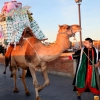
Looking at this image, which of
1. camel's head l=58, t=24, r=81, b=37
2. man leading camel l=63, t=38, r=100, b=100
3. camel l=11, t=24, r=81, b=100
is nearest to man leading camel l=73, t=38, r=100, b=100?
man leading camel l=63, t=38, r=100, b=100

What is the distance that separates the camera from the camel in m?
7.65

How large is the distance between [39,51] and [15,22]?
1.94m

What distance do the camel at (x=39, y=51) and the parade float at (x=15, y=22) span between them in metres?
0.42

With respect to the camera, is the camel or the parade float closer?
the camel

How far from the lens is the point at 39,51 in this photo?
8.42 metres

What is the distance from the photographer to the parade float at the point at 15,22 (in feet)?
31.3

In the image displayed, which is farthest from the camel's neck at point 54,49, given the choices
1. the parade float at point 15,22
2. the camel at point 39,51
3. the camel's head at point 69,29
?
the parade float at point 15,22

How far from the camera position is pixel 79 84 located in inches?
304

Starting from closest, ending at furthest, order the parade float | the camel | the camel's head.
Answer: the camel's head → the camel → the parade float

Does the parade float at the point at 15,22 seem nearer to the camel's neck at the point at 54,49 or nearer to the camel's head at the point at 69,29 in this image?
the camel's neck at the point at 54,49

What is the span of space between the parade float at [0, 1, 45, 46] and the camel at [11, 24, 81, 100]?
0.42m

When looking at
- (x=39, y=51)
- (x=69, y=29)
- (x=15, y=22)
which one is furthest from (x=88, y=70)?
(x=15, y=22)

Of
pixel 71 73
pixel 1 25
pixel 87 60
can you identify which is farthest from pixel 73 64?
pixel 87 60

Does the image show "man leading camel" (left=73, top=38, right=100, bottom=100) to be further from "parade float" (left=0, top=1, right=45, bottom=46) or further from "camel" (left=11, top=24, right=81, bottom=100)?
"parade float" (left=0, top=1, right=45, bottom=46)
